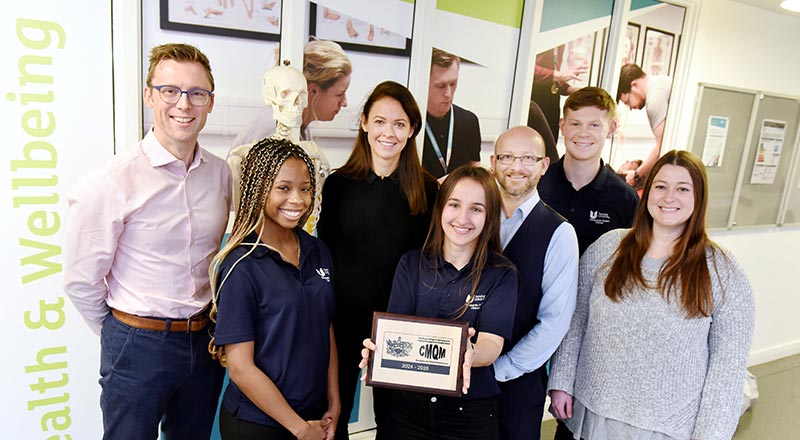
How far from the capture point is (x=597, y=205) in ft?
8.50

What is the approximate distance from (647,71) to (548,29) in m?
1.08

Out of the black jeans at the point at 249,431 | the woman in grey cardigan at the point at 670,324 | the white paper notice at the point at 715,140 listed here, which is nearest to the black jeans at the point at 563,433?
the woman in grey cardigan at the point at 670,324

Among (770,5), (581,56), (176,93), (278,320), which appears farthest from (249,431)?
(770,5)

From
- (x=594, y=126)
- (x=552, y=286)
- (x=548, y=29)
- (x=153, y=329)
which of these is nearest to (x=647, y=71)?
(x=548, y=29)

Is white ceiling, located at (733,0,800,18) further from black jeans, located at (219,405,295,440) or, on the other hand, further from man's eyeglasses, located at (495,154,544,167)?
black jeans, located at (219,405,295,440)

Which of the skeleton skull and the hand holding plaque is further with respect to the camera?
the skeleton skull

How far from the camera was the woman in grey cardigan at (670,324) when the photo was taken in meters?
1.77

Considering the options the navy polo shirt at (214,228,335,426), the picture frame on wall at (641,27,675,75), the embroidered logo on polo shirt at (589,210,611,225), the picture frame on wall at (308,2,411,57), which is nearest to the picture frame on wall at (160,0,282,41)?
the picture frame on wall at (308,2,411,57)

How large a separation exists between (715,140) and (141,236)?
453cm

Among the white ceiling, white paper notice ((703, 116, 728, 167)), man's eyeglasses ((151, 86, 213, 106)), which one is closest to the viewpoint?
man's eyeglasses ((151, 86, 213, 106))

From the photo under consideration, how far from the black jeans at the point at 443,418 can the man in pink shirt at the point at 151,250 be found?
79 centimetres

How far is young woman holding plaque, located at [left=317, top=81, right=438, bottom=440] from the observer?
212 cm

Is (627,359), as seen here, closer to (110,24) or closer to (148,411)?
(148,411)

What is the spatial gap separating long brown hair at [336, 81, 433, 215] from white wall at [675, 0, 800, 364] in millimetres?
3026
